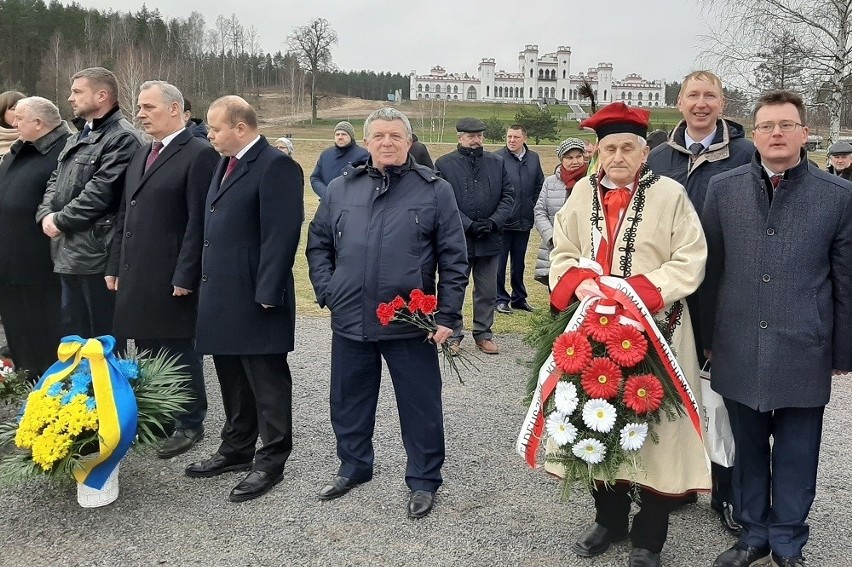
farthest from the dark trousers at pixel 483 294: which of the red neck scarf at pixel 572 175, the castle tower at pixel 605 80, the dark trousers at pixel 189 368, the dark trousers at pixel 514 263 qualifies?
the castle tower at pixel 605 80

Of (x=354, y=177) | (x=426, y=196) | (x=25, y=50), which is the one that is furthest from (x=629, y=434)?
(x=25, y=50)

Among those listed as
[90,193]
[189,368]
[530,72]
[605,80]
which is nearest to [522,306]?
[189,368]

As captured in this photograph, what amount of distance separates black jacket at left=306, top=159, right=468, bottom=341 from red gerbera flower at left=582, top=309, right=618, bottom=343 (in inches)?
35.9

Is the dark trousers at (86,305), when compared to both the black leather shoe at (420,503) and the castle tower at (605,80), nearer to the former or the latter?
the black leather shoe at (420,503)

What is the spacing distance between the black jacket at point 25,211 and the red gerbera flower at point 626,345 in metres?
4.35

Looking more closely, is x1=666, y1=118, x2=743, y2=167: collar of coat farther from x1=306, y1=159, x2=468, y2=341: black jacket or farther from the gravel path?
the gravel path

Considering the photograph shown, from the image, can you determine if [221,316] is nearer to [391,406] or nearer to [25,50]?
[391,406]

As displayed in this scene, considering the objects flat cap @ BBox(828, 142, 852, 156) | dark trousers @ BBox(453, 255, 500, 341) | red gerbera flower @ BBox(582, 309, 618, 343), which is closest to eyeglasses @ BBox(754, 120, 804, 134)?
red gerbera flower @ BBox(582, 309, 618, 343)

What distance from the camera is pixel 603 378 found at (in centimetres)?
320

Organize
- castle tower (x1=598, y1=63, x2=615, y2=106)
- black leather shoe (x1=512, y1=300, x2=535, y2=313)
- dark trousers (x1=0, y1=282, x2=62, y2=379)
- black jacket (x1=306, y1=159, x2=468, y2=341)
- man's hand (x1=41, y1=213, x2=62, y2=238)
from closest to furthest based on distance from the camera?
black jacket (x1=306, y1=159, x2=468, y2=341) → man's hand (x1=41, y1=213, x2=62, y2=238) → dark trousers (x1=0, y1=282, x2=62, y2=379) → black leather shoe (x1=512, y1=300, x2=535, y2=313) → castle tower (x1=598, y1=63, x2=615, y2=106)

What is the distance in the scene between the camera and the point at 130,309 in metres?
4.60

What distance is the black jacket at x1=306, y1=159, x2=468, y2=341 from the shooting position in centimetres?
396

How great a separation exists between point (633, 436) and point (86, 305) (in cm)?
418

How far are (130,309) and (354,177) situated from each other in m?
1.67
